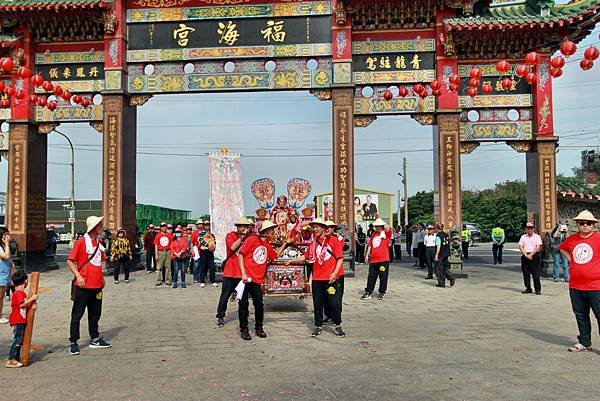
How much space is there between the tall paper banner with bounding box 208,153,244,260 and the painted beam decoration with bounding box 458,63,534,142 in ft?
21.7

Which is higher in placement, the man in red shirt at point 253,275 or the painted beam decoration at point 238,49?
the painted beam decoration at point 238,49

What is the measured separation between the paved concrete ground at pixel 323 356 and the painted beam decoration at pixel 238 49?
692cm

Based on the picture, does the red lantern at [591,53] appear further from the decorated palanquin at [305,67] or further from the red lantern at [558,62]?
the decorated palanquin at [305,67]

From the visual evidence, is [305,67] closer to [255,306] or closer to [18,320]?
[255,306]

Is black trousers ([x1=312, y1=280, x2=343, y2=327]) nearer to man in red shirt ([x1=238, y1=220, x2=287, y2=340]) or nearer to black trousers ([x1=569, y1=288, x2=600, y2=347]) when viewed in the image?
man in red shirt ([x1=238, y1=220, x2=287, y2=340])

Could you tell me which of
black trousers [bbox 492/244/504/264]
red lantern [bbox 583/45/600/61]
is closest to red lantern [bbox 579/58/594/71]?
red lantern [bbox 583/45/600/61]

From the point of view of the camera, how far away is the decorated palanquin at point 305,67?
14297 millimetres

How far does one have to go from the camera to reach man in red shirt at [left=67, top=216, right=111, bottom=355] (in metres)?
6.26

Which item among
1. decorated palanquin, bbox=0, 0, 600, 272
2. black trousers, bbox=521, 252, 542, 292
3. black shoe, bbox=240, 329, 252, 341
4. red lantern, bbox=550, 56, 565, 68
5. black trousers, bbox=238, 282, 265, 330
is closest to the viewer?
black shoe, bbox=240, 329, 252, 341

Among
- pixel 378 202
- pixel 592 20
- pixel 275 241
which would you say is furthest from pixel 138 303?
pixel 378 202

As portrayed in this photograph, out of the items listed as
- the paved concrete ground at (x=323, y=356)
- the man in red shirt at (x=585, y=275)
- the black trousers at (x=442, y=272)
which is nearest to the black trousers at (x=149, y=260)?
the paved concrete ground at (x=323, y=356)

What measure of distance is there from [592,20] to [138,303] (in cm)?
1265

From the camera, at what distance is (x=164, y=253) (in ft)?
41.8

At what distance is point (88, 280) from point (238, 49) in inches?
383
